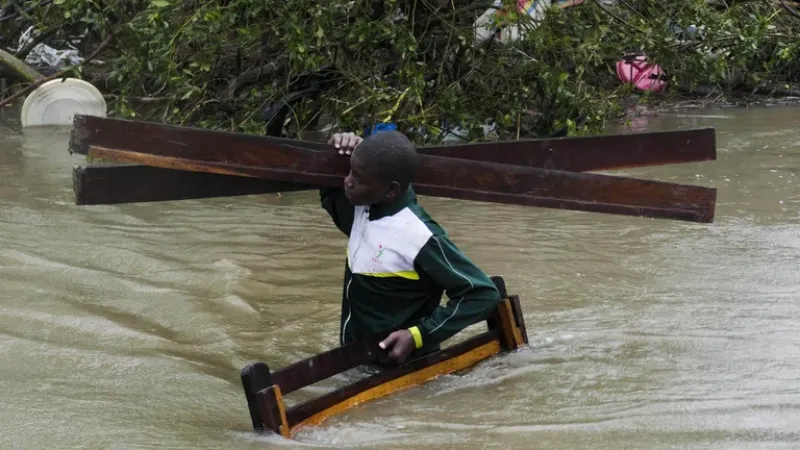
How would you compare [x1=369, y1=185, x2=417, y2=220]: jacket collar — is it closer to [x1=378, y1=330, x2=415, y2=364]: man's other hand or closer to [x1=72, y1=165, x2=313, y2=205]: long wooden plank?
[x1=72, y1=165, x2=313, y2=205]: long wooden plank

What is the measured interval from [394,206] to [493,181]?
1.16 feet

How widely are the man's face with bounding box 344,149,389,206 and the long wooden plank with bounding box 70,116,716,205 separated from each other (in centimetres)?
14

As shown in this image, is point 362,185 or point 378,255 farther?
point 378,255

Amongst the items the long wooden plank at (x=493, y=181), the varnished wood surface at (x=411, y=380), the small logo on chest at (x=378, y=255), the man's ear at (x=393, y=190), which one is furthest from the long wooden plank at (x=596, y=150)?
the varnished wood surface at (x=411, y=380)

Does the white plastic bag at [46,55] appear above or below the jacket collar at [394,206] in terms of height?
above

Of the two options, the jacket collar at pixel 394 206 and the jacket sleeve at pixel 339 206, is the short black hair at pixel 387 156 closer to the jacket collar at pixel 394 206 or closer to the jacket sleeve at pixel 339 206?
the jacket collar at pixel 394 206

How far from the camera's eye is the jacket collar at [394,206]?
12.1 ft

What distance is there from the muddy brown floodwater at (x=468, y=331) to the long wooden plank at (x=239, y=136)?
758 millimetres

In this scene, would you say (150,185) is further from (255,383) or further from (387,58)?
(387,58)

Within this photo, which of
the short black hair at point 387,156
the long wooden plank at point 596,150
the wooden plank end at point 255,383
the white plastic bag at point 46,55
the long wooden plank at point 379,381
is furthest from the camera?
the white plastic bag at point 46,55

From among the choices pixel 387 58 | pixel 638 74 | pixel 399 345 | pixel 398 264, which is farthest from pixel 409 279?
pixel 638 74

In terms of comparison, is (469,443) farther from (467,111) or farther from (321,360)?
(467,111)

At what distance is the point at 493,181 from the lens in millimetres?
3693

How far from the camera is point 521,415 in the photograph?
3.68 m
